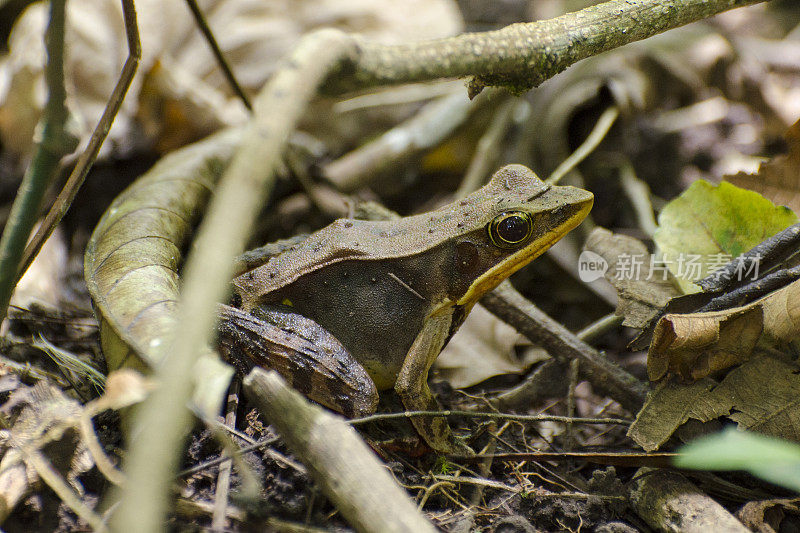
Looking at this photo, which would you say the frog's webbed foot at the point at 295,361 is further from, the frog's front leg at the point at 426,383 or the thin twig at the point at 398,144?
the thin twig at the point at 398,144

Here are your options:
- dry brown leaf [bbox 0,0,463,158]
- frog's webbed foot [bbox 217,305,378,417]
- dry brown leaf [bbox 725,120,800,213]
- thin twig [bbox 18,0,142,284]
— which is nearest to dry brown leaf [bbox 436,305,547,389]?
frog's webbed foot [bbox 217,305,378,417]

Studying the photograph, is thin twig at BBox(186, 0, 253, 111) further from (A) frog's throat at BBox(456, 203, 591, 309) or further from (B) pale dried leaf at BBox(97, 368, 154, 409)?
(B) pale dried leaf at BBox(97, 368, 154, 409)


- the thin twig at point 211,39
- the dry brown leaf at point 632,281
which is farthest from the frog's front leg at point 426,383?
the thin twig at point 211,39

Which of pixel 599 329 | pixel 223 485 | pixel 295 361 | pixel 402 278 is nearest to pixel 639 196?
pixel 599 329

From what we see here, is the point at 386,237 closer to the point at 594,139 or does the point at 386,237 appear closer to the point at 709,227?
the point at 709,227

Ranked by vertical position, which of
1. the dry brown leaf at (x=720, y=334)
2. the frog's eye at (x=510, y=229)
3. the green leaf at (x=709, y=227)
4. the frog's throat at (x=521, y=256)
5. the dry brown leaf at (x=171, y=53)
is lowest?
the dry brown leaf at (x=720, y=334)

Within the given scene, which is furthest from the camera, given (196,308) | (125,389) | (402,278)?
(402,278)
